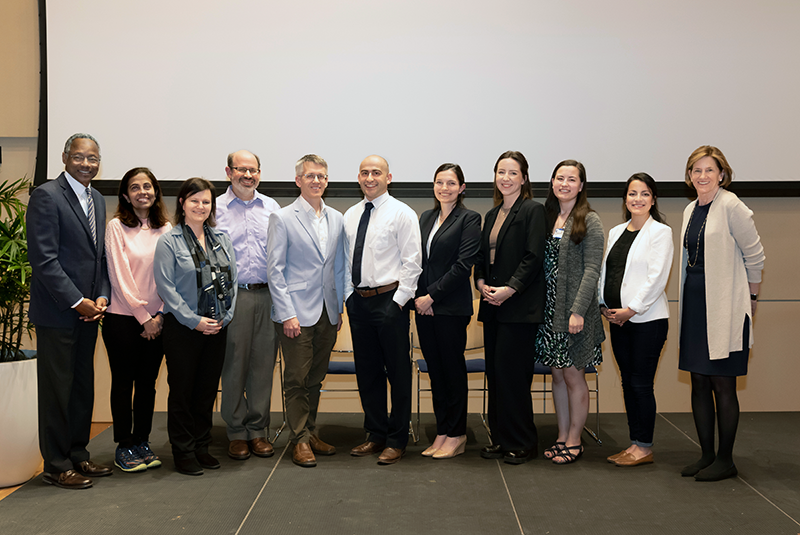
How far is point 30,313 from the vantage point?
3.18m

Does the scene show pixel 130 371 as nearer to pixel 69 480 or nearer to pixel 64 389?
pixel 64 389

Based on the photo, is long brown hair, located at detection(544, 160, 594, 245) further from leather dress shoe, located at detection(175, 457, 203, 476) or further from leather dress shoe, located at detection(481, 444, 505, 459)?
leather dress shoe, located at detection(175, 457, 203, 476)

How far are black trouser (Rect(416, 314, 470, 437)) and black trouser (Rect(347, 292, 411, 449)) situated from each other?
0.14 meters

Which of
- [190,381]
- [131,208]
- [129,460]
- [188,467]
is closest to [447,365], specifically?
[190,381]

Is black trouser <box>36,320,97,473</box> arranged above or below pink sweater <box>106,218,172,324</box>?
below

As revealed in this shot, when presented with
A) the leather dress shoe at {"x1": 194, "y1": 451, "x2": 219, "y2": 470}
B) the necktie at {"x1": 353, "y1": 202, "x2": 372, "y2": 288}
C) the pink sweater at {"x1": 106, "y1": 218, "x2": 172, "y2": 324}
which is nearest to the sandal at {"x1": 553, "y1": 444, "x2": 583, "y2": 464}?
the necktie at {"x1": 353, "y1": 202, "x2": 372, "y2": 288}

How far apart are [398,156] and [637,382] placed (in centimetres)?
247

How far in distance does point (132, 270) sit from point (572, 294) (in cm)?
253

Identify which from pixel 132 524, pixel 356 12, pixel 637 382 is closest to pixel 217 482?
pixel 132 524

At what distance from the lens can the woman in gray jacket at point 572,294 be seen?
345 centimetres

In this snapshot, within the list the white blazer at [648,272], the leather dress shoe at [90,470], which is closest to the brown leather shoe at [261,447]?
the leather dress shoe at [90,470]

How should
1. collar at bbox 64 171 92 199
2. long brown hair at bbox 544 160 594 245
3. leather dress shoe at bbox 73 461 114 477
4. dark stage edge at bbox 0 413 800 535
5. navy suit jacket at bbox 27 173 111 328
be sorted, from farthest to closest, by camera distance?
long brown hair at bbox 544 160 594 245 < leather dress shoe at bbox 73 461 114 477 < collar at bbox 64 171 92 199 < navy suit jacket at bbox 27 173 111 328 < dark stage edge at bbox 0 413 800 535

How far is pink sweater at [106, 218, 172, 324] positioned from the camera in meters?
3.25

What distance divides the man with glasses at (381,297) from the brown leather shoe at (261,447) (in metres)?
0.52
